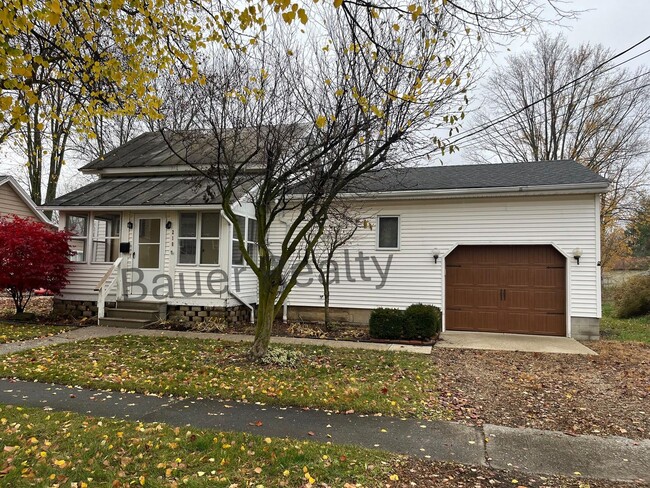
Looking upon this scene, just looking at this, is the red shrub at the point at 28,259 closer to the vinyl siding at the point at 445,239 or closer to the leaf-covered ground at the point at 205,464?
the vinyl siding at the point at 445,239

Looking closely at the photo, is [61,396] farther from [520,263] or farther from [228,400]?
[520,263]

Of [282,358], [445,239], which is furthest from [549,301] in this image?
[282,358]

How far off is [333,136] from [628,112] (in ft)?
72.1

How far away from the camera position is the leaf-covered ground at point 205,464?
3.42m

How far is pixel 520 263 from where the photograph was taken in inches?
447

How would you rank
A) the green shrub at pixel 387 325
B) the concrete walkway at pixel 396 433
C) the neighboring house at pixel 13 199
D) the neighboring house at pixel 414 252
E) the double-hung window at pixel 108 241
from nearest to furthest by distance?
the concrete walkway at pixel 396 433 < the green shrub at pixel 387 325 < the neighboring house at pixel 414 252 < the double-hung window at pixel 108 241 < the neighboring house at pixel 13 199

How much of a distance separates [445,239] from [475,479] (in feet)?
28.7

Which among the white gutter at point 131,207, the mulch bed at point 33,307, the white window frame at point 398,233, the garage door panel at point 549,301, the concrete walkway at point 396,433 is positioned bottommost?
Answer: the concrete walkway at point 396,433

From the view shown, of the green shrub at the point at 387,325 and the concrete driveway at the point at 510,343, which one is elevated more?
the green shrub at the point at 387,325

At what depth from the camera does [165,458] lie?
12.4 feet

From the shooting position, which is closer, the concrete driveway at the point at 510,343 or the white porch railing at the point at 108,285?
the concrete driveway at the point at 510,343

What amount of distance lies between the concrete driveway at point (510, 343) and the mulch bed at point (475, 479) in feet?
19.5

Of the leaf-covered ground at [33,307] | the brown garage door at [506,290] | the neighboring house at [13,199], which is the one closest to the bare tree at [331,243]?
the brown garage door at [506,290]

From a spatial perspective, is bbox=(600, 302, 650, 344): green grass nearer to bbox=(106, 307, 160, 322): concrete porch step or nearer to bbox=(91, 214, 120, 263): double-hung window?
bbox=(106, 307, 160, 322): concrete porch step
